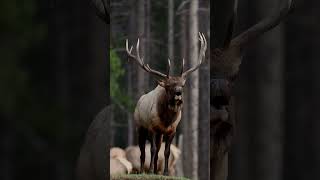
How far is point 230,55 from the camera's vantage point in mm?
1381

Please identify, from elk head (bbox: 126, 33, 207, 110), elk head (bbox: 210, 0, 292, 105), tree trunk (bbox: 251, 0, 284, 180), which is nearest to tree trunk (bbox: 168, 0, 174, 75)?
elk head (bbox: 126, 33, 207, 110)

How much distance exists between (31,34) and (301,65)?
2.04ft

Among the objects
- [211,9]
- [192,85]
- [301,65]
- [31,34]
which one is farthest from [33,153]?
[301,65]

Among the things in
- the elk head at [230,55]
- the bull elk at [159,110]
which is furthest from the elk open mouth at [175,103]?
the elk head at [230,55]

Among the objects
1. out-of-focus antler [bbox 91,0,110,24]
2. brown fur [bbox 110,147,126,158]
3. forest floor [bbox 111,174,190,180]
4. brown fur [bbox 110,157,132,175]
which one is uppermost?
out-of-focus antler [bbox 91,0,110,24]

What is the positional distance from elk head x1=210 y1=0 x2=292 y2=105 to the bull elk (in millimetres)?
78

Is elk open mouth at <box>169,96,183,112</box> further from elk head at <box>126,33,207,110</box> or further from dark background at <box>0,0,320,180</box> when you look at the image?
dark background at <box>0,0,320,180</box>

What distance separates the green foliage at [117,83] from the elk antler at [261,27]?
27 cm

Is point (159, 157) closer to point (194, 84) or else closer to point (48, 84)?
point (194, 84)

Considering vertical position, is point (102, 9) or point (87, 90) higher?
point (102, 9)

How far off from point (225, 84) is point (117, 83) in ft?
0.81

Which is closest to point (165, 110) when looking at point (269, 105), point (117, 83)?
point (117, 83)

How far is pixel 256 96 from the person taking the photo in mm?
1391

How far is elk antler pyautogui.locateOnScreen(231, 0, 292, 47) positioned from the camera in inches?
54.9
